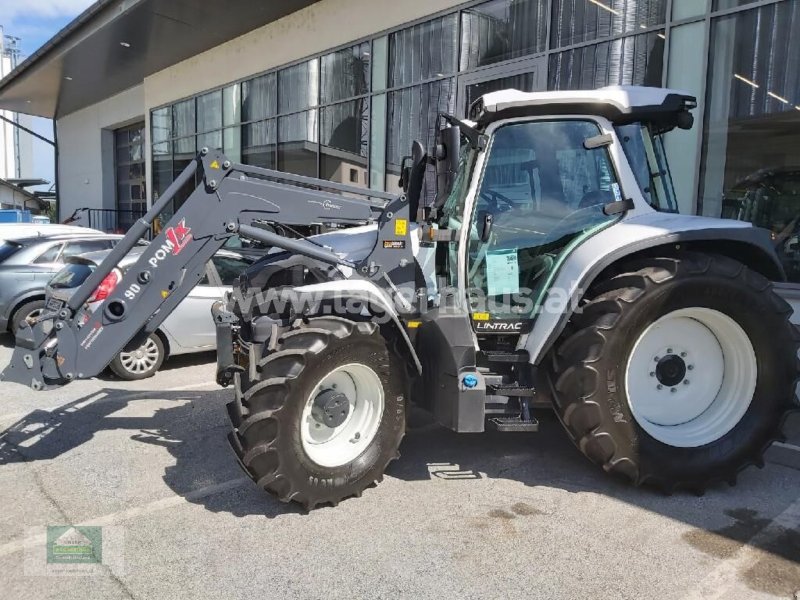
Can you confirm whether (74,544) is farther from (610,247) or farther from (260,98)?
(260,98)

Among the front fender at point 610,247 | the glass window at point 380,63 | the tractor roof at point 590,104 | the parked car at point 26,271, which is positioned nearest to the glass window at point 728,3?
the tractor roof at point 590,104

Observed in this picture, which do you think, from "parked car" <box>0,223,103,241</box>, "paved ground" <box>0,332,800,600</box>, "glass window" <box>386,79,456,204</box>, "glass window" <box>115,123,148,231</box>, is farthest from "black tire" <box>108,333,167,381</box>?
"glass window" <box>115,123,148,231</box>

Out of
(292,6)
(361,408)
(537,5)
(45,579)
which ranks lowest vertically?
(45,579)

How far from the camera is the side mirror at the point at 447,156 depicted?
3803mm

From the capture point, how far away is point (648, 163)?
14.3ft

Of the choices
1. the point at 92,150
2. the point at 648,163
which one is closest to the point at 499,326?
the point at 648,163

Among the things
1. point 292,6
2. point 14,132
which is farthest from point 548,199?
point 14,132

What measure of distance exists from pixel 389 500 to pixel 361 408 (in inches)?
24.4

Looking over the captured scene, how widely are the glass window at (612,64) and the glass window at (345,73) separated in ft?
15.0

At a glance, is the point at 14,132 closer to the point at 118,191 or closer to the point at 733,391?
the point at 118,191

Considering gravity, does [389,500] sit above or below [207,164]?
below

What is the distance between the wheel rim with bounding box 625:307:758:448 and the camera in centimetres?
417

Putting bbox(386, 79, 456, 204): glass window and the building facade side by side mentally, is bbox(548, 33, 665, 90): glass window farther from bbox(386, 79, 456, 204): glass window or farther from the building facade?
bbox(386, 79, 456, 204): glass window

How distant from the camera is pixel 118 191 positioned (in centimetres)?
2594
